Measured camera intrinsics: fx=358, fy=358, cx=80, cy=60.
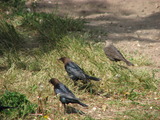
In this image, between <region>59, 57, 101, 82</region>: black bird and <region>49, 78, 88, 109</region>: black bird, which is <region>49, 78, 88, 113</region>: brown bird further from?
<region>59, 57, 101, 82</region>: black bird

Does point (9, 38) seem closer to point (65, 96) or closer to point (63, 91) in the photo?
point (63, 91)

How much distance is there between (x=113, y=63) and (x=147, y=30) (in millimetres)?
2940

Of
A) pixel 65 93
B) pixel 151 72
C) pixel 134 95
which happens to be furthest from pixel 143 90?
pixel 65 93

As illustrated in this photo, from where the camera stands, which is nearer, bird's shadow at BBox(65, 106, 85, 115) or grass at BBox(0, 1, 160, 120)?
A: bird's shadow at BBox(65, 106, 85, 115)

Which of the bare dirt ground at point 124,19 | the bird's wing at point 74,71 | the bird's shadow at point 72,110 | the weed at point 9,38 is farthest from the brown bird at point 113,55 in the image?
the bird's shadow at point 72,110

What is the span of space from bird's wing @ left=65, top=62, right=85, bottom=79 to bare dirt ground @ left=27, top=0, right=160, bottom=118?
160 cm

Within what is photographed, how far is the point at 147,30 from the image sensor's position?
30.6 ft

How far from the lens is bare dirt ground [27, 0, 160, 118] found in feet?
26.8

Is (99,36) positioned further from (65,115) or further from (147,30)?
(65,115)

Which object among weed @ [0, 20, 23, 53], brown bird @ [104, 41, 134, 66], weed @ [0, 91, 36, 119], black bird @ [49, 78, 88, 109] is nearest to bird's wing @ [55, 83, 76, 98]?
black bird @ [49, 78, 88, 109]

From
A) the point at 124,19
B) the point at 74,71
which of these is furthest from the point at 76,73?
the point at 124,19

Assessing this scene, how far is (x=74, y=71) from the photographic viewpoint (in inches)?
220

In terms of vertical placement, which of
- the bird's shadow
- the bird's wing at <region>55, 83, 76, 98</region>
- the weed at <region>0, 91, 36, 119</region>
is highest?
the bird's wing at <region>55, 83, 76, 98</region>

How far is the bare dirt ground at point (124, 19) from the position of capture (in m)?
8.17
